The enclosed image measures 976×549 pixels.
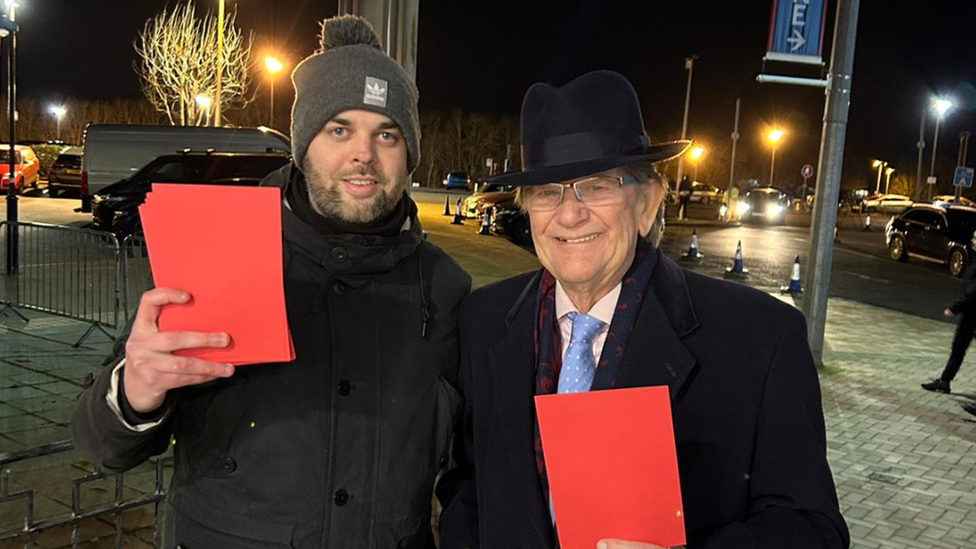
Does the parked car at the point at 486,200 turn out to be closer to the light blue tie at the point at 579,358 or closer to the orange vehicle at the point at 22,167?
Result: the orange vehicle at the point at 22,167

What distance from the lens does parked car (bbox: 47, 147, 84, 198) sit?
2881cm

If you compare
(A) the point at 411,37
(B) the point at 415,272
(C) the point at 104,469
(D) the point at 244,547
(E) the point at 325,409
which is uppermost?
(A) the point at 411,37

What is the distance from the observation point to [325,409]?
224 cm

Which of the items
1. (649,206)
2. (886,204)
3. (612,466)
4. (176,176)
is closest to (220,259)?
(612,466)

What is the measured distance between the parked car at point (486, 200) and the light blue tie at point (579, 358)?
2042cm

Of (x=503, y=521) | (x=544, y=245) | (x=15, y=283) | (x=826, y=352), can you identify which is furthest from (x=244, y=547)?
(x=15, y=283)

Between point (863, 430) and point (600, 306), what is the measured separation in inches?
244

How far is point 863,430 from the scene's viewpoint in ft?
24.9

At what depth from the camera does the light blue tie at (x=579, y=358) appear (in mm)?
2221

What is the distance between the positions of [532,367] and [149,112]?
65.1 m

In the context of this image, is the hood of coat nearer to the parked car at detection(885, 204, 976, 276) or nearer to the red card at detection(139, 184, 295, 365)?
the red card at detection(139, 184, 295, 365)

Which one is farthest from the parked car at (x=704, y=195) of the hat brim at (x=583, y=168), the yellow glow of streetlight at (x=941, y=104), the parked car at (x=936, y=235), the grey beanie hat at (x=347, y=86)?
the hat brim at (x=583, y=168)

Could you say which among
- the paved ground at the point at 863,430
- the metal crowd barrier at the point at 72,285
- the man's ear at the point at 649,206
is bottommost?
the paved ground at the point at 863,430

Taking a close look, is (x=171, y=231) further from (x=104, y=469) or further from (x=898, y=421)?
(x=898, y=421)
